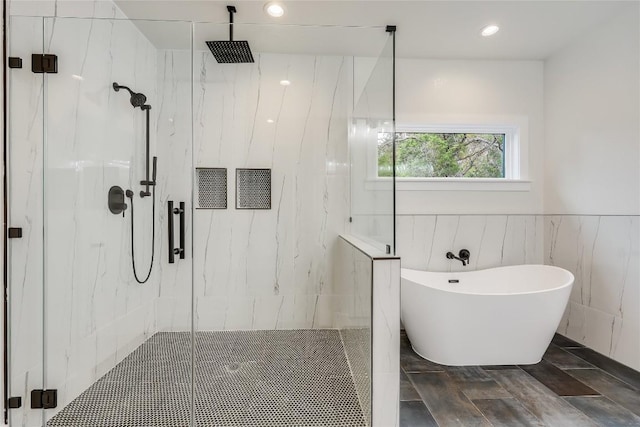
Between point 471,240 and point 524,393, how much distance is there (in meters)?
1.44

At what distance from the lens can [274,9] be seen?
2.36 m

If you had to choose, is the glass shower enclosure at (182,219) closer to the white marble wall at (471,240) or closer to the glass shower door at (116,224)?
the glass shower door at (116,224)

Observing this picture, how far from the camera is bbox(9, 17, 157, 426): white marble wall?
1.73 meters

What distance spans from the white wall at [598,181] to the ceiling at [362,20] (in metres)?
0.29

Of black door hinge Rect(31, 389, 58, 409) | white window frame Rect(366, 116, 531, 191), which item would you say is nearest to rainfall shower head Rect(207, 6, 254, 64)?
white window frame Rect(366, 116, 531, 191)

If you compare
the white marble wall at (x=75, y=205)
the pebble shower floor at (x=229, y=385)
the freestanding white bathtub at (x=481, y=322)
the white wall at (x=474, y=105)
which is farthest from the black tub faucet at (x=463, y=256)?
the white marble wall at (x=75, y=205)

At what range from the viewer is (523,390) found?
2.11 m

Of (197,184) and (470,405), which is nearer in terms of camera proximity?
(470,405)

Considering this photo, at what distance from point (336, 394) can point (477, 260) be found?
6.53 feet

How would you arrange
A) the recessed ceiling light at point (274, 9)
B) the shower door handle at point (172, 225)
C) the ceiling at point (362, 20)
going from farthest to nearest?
the recessed ceiling light at point (274, 9), the ceiling at point (362, 20), the shower door handle at point (172, 225)

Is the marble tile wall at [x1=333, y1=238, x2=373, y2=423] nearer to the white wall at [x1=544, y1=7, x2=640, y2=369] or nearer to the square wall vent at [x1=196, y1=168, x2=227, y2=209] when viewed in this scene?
A: the square wall vent at [x1=196, y1=168, x2=227, y2=209]

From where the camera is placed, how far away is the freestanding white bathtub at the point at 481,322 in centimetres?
229

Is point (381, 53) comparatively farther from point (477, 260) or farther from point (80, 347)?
point (80, 347)

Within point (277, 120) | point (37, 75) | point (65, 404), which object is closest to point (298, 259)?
point (277, 120)
